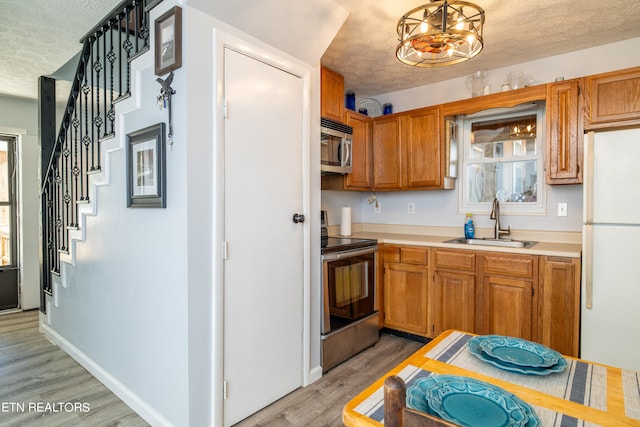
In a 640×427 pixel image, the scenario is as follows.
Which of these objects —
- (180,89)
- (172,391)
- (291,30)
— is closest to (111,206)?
(180,89)

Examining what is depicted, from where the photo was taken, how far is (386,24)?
2.51 metres

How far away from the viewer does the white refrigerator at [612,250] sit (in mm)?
2215

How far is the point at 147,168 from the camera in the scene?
6.63 feet

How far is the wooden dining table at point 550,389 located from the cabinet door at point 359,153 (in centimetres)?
247

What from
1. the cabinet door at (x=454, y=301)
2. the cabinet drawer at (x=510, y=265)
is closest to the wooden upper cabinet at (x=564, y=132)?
the cabinet drawer at (x=510, y=265)

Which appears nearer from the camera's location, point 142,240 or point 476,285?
point 142,240

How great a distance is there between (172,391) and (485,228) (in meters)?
2.97

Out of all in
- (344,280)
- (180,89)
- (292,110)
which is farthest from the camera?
(344,280)

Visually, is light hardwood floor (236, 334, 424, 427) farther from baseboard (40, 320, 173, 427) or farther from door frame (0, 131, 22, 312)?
door frame (0, 131, 22, 312)

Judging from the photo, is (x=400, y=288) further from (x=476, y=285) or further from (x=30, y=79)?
(x=30, y=79)

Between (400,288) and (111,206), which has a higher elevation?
(111,206)

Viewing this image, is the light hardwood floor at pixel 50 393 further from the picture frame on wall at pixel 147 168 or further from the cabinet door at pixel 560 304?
the cabinet door at pixel 560 304

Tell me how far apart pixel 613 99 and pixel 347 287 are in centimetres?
238

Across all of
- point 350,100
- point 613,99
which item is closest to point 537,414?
point 613,99
